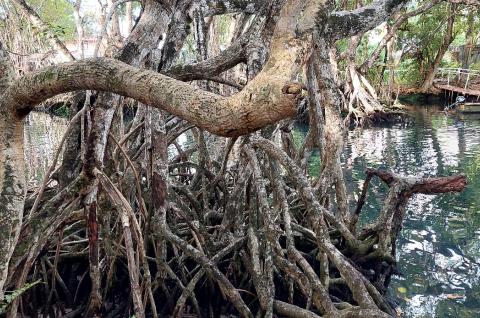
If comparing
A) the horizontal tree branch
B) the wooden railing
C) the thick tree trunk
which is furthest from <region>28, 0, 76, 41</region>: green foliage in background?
the wooden railing

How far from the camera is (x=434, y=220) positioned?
627 centimetres

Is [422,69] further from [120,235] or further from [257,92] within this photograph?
[257,92]

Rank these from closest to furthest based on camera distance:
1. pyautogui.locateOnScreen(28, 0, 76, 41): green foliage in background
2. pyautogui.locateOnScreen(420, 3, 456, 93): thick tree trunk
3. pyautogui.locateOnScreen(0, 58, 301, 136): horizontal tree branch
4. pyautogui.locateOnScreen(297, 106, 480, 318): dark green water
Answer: pyautogui.locateOnScreen(0, 58, 301, 136): horizontal tree branch < pyautogui.locateOnScreen(297, 106, 480, 318): dark green water < pyautogui.locateOnScreen(28, 0, 76, 41): green foliage in background < pyautogui.locateOnScreen(420, 3, 456, 93): thick tree trunk

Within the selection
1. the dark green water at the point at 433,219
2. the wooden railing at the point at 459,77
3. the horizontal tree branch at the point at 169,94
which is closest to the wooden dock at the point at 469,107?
the wooden railing at the point at 459,77

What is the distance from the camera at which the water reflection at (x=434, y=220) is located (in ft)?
13.9

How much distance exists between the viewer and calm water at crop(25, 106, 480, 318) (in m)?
4.27

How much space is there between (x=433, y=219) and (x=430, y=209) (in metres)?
0.50


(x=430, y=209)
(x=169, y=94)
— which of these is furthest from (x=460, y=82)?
(x=169, y=94)

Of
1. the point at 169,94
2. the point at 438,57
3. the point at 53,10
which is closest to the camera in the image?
the point at 169,94

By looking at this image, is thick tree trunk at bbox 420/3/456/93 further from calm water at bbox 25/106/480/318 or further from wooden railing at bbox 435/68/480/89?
calm water at bbox 25/106/480/318

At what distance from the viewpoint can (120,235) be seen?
349 centimetres

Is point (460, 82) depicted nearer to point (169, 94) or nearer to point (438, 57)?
point (438, 57)

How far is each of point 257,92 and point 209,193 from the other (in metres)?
3.40

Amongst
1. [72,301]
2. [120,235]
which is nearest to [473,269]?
[120,235]
